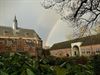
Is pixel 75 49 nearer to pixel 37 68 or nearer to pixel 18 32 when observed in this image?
pixel 18 32

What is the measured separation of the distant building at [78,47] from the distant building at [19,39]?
25.1ft

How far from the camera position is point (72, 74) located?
2445 mm

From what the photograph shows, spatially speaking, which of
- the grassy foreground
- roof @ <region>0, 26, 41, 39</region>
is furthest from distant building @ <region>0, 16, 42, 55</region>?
the grassy foreground

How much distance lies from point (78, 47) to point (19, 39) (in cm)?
2371

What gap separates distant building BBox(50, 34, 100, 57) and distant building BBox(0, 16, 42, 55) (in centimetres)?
764

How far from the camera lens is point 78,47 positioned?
96.5 meters

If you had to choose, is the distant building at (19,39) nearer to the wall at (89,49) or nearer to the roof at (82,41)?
the roof at (82,41)

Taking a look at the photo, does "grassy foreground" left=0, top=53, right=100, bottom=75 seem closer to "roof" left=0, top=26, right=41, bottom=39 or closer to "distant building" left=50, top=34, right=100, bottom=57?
"distant building" left=50, top=34, right=100, bottom=57

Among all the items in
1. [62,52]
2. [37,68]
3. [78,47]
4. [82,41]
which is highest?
[82,41]

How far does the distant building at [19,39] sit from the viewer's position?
99750 mm

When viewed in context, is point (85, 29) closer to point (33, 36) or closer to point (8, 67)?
point (8, 67)

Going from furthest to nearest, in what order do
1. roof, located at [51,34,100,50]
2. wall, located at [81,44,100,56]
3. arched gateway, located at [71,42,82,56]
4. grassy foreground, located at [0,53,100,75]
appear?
arched gateway, located at [71,42,82,56] < roof, located at [51,34,100,50] < wall, located at [81,44,100,56] < grassy foreground, located at [0,53,100,75]

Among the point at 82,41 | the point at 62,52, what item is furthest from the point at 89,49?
the point at 62,52

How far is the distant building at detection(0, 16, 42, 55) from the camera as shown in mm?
99750
